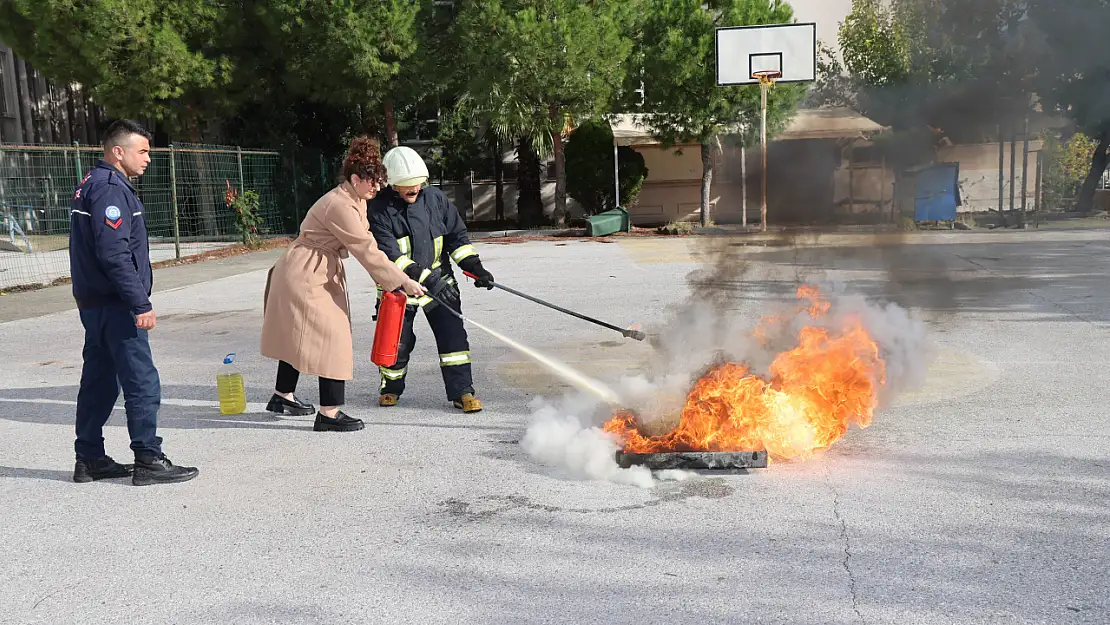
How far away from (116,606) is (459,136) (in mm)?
24902

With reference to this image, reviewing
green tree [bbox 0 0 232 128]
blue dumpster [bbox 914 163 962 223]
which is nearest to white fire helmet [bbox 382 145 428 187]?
blue dumpster [bbox 914 163 962 223]

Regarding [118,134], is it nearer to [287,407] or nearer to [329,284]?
[329,284]

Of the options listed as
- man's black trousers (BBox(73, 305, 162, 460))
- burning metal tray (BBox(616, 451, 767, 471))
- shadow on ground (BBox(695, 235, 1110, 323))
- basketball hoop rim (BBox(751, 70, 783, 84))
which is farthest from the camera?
basketball hoop rim (BBox(751, 70, 783, 84))

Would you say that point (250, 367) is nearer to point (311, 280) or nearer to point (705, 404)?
point (311, 280)

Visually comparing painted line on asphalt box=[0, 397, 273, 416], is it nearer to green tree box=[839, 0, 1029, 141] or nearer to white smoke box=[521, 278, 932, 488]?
white smoke box=[521, 278, 932, 488]

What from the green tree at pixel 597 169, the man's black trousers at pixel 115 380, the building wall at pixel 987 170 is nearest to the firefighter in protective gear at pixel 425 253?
the man's black trousers at pixel 115 380

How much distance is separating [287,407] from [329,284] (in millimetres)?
1148

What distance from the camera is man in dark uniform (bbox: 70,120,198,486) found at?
185 inches

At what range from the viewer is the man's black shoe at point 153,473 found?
16.6 feet

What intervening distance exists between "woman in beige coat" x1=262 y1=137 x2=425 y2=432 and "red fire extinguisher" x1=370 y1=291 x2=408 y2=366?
0.12 meters

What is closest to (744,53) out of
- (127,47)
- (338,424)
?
(127,47)

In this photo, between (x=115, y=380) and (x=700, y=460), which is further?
(x=115, y=380)

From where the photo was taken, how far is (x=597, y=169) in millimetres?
25609

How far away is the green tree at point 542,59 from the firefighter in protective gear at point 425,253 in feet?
53.1
